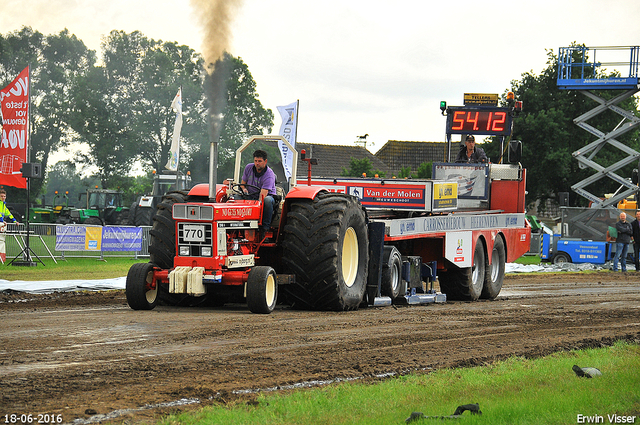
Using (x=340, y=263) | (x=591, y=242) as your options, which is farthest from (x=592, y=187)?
(x=340, y=263)

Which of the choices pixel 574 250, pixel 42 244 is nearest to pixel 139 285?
pixel 42 244

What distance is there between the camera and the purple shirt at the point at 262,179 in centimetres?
1020

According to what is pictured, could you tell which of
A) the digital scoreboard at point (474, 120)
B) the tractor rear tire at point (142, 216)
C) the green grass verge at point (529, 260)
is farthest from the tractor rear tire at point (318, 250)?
the tractor rear tire at point (142, 216)

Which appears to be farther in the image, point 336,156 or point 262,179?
point 336,156

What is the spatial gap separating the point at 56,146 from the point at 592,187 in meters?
37.1

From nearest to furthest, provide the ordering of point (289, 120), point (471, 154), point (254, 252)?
1. point (254, 252)
2. point (471, 154)
3. point (289, 120)

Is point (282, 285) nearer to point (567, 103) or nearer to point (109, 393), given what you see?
point (109, 393)

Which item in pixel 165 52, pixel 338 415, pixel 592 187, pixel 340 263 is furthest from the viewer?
pixel 165 52

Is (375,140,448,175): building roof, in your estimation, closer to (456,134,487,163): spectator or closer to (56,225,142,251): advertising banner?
(56,225,142,251): advertising banner

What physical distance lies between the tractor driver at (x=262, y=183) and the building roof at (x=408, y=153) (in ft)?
176

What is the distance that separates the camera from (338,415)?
493 cm

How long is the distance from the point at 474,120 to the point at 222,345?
1053cm

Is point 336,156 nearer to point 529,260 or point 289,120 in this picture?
Result: point 529,260

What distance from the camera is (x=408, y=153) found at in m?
65.3
